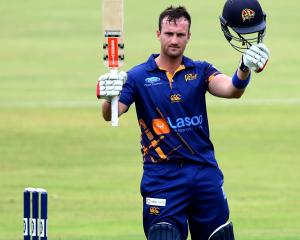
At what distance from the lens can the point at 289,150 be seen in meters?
22.2

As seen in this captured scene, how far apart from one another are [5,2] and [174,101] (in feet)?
108

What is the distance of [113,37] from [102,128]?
14622 mm

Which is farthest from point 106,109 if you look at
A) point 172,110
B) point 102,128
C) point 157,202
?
point 102,128

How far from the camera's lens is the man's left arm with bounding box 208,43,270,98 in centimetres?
886

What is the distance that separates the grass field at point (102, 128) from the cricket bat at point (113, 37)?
14.4 ft

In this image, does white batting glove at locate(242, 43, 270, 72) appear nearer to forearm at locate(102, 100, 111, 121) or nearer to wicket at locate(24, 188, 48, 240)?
forearm at locate(102, 100, 111, 121)

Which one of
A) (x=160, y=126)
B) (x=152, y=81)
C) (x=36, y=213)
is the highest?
(x=152, y=81)

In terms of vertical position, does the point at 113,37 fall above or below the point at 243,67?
above

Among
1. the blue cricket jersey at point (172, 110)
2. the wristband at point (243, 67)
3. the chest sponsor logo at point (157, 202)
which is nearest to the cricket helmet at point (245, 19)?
the wristband at point (243, 67)

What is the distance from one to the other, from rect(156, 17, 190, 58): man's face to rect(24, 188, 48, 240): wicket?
1.30 meters

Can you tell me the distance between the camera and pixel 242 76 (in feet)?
30.2

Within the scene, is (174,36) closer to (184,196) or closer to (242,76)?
(242,76)

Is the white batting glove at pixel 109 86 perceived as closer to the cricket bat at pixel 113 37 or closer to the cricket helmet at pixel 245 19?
the cricket bat at pixel 113 37

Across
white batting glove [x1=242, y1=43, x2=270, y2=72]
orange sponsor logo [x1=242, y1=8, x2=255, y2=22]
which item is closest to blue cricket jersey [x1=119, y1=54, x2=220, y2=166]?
orange sponsor logo [x1=242, y1=8, x2=255, y2=22]
